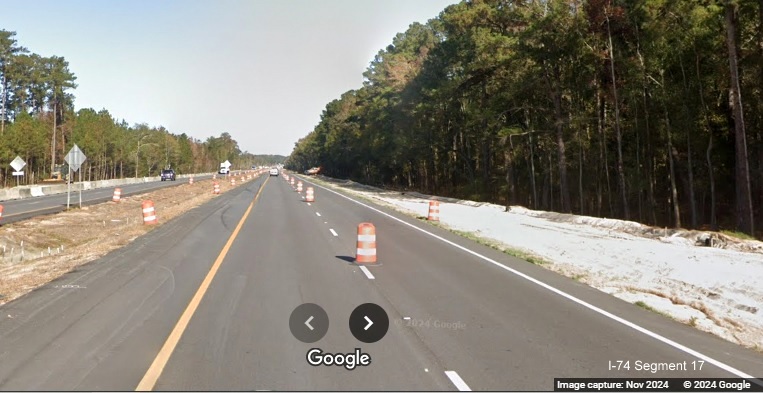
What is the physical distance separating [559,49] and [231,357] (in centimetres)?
3563

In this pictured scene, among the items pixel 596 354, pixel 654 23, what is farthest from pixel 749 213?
pixel 596 354

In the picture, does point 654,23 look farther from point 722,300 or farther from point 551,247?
point 722,300

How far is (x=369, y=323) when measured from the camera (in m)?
8.02

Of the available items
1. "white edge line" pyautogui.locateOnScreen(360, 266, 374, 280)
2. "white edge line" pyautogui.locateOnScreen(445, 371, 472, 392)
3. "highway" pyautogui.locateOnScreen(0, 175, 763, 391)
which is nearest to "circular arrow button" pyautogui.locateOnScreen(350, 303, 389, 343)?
"highway" pyautogui.locateOnScreen(0, 175, 763, 391)

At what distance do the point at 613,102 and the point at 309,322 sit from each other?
32.6 m

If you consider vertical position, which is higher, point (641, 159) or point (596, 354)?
point (641, 159)

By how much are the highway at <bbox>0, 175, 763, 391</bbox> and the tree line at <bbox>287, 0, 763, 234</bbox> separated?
1878 centimetres

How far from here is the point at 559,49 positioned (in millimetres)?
36625

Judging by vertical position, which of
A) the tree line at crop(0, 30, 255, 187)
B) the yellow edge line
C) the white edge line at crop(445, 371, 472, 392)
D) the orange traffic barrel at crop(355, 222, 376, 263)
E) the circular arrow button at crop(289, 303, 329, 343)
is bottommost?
the circular arrow button at crop(289, 303, 329, 343)

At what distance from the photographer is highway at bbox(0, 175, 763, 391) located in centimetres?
575
